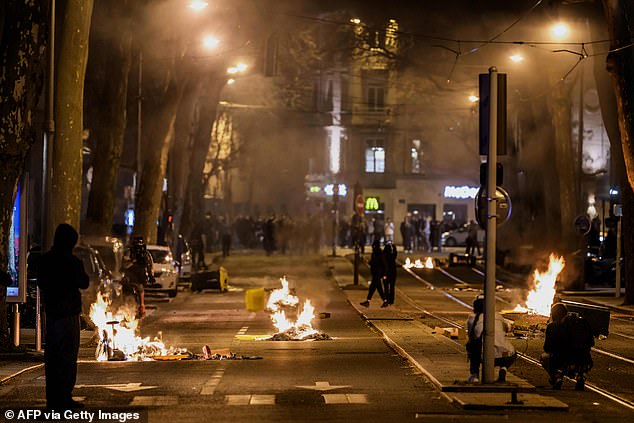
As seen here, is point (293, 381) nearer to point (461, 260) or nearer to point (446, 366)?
point (446, 366)

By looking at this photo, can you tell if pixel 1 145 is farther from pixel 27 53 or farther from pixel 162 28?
pixel 162 28

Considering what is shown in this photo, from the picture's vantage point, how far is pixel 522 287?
3928 cm

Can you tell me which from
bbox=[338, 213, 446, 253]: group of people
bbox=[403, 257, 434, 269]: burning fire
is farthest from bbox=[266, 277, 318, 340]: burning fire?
bbox=[338, 213, 446, 253]: group of people

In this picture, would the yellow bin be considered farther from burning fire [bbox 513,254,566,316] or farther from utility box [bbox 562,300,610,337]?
utility box [bbox 562,300,610,337]

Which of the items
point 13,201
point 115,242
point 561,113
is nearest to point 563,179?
point 561,113

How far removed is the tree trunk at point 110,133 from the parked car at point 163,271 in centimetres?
230

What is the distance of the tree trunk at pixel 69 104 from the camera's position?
873 inches

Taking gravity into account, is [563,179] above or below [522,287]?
above

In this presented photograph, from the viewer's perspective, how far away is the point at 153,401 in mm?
12734

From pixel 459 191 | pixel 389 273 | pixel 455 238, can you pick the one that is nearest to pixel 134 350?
pixel 389 273

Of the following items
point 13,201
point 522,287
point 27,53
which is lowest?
point 522,287

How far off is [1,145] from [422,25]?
21658 mm

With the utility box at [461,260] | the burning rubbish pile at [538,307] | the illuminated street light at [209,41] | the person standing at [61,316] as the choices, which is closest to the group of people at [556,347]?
the person standing at [61,316]

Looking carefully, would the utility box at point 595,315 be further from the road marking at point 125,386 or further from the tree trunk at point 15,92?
the tree trunk at point 15,92
